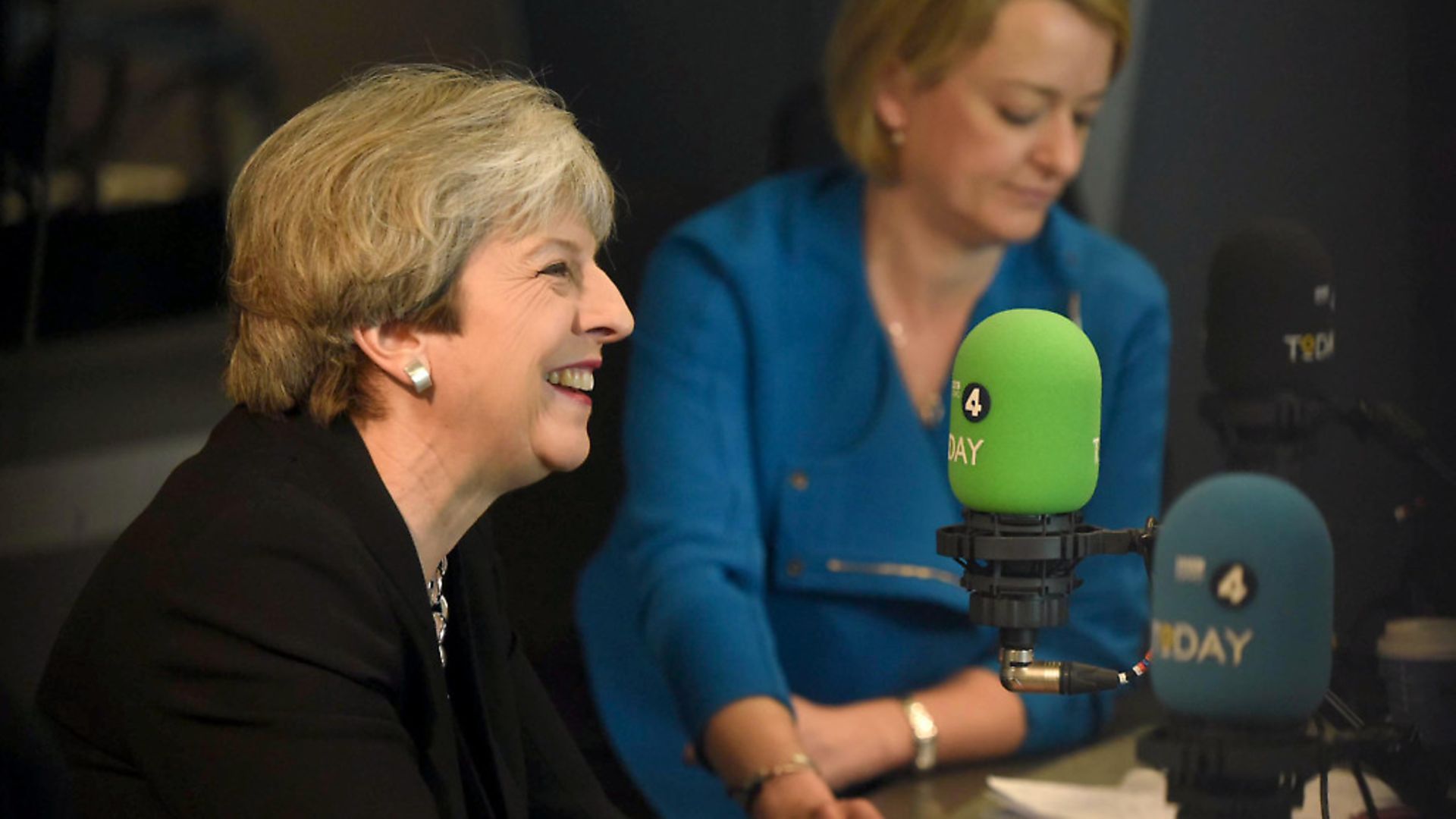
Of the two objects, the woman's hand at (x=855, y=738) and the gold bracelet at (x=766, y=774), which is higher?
the woman's hand at (x=855, y=738)

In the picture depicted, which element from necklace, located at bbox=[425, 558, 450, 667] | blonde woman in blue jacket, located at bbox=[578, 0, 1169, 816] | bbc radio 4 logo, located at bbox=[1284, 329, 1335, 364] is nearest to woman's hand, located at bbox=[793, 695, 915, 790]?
blonde woman in blue jacket, located at bbox=[578, 0, 1169, 816]

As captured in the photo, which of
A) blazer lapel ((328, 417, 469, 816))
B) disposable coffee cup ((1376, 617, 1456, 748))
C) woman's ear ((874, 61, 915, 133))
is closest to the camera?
blazer lapel ((328, 417, 469, 816))

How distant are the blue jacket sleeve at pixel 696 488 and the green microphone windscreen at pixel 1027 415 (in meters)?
0.64

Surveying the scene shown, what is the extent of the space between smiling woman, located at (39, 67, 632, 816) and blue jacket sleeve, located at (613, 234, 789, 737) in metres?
0.32

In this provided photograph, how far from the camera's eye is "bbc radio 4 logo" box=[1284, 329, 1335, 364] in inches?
72.2

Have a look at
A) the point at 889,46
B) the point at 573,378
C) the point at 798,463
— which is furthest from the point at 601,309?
the point at 889,46

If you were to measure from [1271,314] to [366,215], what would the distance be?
105cm

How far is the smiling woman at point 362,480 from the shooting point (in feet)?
Answer: 4.61

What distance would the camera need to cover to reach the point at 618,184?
2.13 meters

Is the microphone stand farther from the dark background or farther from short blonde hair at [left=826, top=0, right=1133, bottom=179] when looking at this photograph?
short blonde hair at [left=826, top=0, right=1133, bottom=179]

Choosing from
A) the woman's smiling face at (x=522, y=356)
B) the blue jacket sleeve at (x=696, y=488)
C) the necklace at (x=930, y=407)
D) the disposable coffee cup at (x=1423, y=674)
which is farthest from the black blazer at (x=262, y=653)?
the disposable coffee cup at (x=1423, y=674)

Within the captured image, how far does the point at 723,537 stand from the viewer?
2.03m

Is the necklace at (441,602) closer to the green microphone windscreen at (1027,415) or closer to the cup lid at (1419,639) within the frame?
the green microphone windscreen at (1027,415)

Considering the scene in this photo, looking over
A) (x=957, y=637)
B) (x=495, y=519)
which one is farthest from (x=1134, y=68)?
(x=495, y=519)
